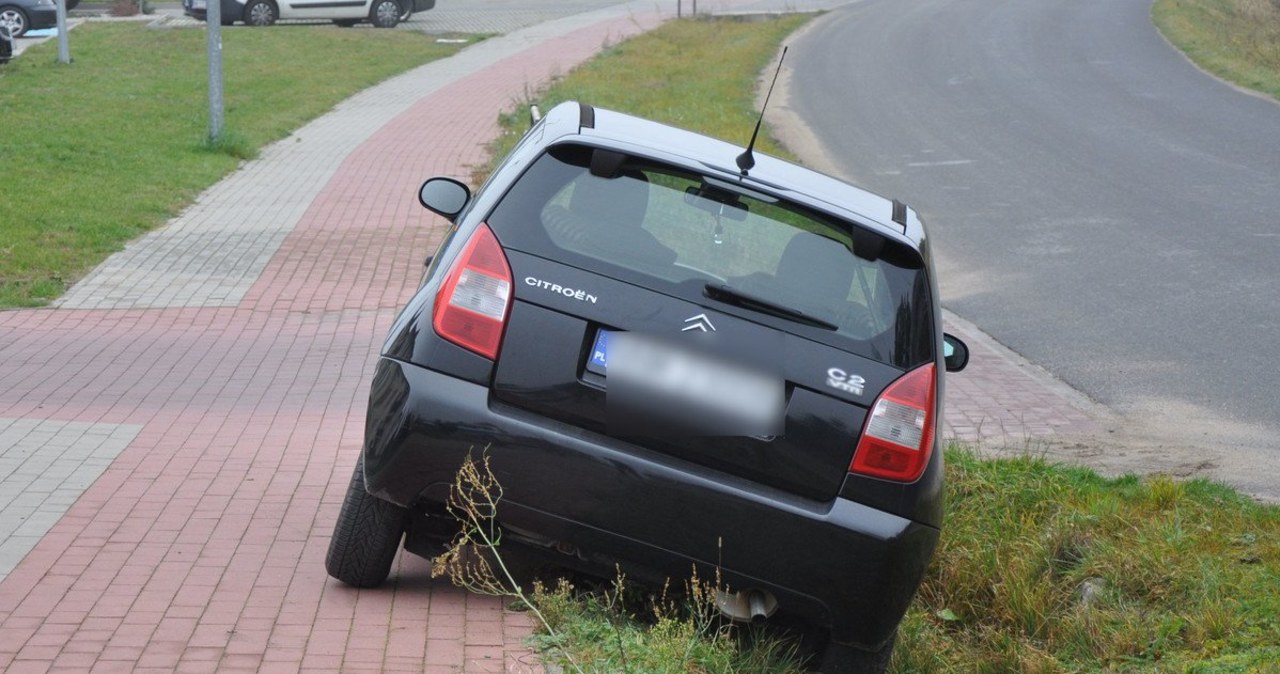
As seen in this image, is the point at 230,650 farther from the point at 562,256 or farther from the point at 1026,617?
the point at 1026,617

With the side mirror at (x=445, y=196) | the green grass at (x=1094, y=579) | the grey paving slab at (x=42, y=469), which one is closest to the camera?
the green grass at (x=1094, y=579)

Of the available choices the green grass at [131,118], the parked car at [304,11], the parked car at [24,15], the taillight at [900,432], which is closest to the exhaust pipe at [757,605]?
the taillight at [900,432]

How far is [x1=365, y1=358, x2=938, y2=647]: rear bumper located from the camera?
4.00 meters

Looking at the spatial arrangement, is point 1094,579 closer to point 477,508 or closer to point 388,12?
point 477,508

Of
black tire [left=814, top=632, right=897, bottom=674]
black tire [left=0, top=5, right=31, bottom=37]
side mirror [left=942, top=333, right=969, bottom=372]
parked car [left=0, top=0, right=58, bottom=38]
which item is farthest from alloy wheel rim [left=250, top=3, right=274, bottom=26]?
black tire [left=814, top=632, right=897, bottom=674]

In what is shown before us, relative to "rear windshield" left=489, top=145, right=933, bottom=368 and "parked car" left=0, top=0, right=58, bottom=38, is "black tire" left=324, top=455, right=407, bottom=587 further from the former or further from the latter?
"parked car" left=0, top=0, right=58, bottom=38

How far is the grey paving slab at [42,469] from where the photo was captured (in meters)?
5.25

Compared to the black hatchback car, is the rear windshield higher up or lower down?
higher up

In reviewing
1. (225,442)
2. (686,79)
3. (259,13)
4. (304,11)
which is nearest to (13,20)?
(259,13)

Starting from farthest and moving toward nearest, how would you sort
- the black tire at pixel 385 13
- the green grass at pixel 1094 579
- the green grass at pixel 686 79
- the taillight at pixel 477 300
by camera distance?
the black tire at pixel 385 13, the green grass at pixel 686 79, the green grass at pixel 1094 579, the taillight at pixel 477 300

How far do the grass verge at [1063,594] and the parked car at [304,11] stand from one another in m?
30.4

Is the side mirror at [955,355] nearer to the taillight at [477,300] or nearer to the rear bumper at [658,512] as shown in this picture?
the rear bumper at [658,512]

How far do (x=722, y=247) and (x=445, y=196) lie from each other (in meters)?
2.07

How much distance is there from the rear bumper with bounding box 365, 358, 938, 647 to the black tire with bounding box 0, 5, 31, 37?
29798mm
